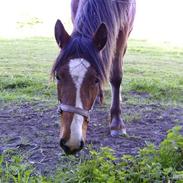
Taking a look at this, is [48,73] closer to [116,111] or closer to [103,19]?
[116,111]

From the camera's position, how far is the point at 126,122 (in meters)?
4.66

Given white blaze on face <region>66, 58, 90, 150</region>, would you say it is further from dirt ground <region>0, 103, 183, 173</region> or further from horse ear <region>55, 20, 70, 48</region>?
dirt ground <region>0, 103, 183, 173</region>

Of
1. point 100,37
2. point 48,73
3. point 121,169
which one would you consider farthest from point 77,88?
point 48,73

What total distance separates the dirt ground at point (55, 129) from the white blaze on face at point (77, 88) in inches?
17.4

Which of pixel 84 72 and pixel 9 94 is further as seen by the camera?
pixel 9 94

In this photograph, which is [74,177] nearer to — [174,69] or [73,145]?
[73,145]

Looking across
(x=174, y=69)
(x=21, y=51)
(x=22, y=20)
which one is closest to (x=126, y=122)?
(x=174, y=69)

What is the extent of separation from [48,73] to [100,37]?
4.87 meters

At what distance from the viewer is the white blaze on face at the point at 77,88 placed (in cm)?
278

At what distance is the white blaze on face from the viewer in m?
2.78

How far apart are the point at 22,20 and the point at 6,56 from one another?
8.68 m

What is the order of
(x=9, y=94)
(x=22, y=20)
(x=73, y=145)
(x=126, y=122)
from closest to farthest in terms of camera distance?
(x=73, y=145)
(x=126, y=122)
(x=9, y=94)
(x=22, y=20)

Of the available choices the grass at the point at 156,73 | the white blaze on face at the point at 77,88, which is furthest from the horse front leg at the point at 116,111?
the grass at the point at 156,73

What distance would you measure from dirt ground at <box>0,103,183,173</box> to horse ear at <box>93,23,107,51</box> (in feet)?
3.19
